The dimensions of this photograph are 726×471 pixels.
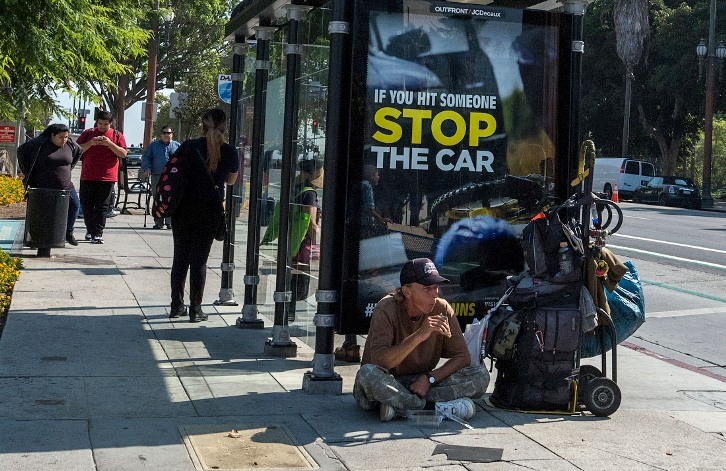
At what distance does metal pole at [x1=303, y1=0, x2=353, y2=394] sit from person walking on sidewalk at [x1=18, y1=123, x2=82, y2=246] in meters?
7.80

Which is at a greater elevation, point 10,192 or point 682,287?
point 10,192

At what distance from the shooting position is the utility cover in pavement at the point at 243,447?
554cm

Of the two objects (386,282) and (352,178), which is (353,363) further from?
(352,178)

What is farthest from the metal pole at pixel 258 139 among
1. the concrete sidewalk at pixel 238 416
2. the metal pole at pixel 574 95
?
the metal pole at pixel 574 95

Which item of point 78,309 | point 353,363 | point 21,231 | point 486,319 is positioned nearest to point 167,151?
point 21,231

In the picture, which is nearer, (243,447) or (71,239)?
(243,447)

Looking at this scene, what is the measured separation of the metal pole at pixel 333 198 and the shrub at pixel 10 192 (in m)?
16.8

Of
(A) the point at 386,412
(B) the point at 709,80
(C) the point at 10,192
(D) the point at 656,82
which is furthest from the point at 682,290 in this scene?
(D) the point at 656,82

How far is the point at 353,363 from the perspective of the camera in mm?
8508

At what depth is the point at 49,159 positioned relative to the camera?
14008mm

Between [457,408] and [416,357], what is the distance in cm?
40

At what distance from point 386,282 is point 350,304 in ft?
0.96

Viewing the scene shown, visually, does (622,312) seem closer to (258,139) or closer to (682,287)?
(258,139)

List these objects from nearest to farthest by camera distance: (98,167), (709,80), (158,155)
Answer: (98,167) < (158,155) < (709,80)
